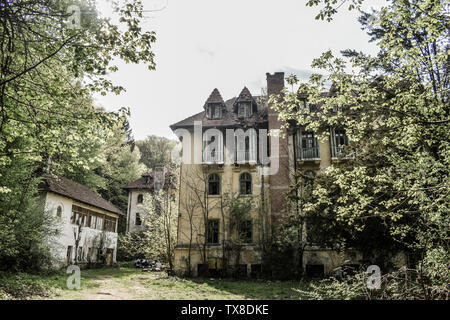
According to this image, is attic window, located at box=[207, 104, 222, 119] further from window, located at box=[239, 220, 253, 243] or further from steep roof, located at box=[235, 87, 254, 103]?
window, located at box=[239, 220, 253, 243]

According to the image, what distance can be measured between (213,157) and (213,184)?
216cm

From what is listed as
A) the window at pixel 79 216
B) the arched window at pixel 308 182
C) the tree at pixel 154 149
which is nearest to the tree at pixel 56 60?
the arched window at pixel 308 182

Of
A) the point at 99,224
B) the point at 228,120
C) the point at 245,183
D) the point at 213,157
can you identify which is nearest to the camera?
the point at 245,183

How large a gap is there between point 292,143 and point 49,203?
62.6ft

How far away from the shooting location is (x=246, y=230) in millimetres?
22516

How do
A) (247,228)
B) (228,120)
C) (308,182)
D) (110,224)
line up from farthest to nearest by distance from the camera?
(110,224) < (228,120) < (247,228) < (308,182)

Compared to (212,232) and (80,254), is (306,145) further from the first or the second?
(80,254)

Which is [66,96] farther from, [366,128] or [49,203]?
[49,203]

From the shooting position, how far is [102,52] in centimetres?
734

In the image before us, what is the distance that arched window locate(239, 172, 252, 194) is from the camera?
2353 centimetres

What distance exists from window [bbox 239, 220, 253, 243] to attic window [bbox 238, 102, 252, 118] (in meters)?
8.91

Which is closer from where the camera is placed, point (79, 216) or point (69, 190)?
point (69, 190)

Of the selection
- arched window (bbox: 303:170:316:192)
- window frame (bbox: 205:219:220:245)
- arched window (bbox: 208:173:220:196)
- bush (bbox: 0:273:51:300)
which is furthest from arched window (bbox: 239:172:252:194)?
bush (bbox: 0:273:51:300)

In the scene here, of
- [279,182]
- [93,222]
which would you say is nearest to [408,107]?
[279,182]
